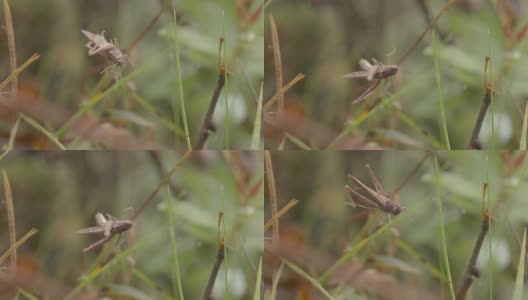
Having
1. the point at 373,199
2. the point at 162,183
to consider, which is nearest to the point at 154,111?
the point at 162,183

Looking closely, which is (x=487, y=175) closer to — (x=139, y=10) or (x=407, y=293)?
(x=407, y=293)

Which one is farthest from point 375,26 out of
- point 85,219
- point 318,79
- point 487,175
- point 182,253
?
point 85,219

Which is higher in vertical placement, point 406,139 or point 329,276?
point 406,139

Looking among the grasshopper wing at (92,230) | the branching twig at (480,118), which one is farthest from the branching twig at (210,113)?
the branching twig at (480,118)

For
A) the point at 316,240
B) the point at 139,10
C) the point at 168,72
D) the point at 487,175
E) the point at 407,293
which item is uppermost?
the point at 139,10

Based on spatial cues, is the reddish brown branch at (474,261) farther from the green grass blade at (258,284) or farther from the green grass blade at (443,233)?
the green grass blade at (258,284)

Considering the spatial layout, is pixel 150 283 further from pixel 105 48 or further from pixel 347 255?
pixel 105 48

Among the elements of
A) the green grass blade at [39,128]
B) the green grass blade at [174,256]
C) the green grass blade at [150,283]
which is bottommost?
the green grass blade at [150,283]
